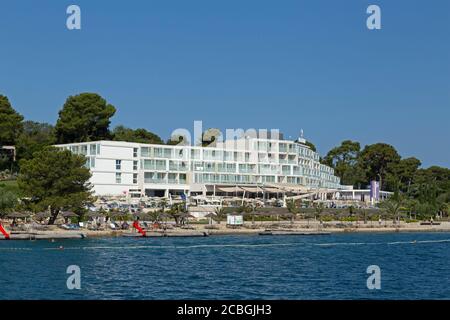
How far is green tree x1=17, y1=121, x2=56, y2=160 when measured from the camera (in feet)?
347

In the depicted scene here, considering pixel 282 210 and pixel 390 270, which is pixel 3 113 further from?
pixel 390 270

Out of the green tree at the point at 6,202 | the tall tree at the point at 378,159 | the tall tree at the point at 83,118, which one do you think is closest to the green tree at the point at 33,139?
the tall tree at the point at 83,118

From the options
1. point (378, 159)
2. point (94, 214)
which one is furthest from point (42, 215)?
point (378, 159)

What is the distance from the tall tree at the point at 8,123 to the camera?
105 meters

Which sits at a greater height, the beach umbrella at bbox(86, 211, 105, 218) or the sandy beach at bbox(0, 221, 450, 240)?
the beach umbrella at bbox(86, 211, 105, 218)

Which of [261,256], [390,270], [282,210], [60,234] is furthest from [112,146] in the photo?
[390,270]

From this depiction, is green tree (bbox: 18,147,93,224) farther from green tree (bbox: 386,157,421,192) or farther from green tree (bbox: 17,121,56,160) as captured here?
green tree (bbox: 386,157,421,192)

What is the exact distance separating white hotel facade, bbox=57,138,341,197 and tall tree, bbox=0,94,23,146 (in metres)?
8.25

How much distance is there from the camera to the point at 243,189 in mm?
112188

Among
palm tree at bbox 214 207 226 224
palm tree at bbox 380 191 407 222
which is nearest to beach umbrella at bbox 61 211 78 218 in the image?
palm tree at bbox 214 207 226 224

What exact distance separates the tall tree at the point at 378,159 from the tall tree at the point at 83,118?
187ft

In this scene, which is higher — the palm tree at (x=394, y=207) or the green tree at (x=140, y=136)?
the green tree at (x=140, y=136)

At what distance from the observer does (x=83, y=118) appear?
114938 mm

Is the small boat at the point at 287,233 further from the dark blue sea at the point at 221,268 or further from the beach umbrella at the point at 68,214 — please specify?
the beach umbrella at the point at 68,214
